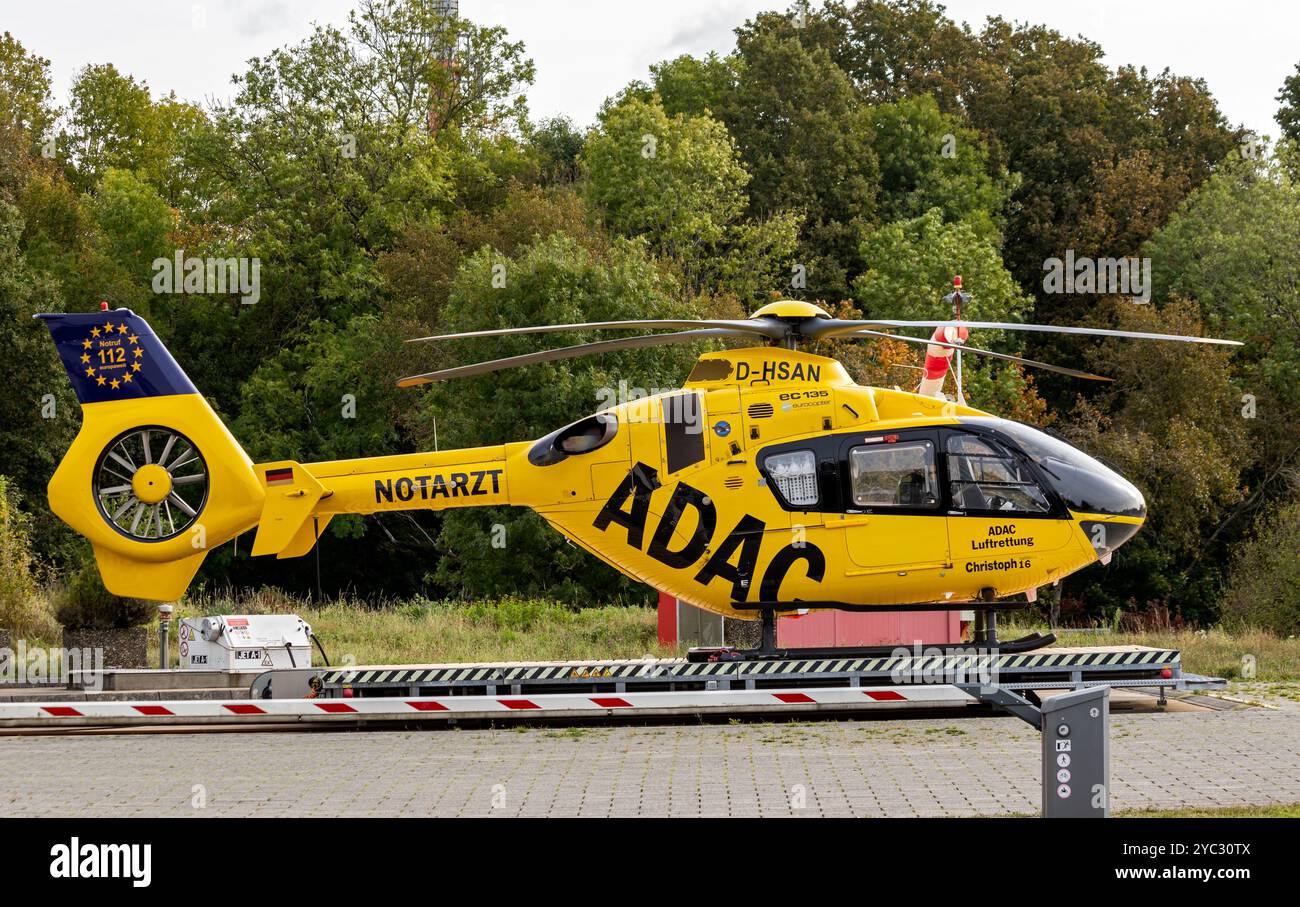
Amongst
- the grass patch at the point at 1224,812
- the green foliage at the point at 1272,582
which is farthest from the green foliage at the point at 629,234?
the grass patch at the point at 1224,812

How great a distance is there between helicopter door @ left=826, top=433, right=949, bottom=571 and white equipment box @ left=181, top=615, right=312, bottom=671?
288 inches

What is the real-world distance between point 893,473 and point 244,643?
8.59m

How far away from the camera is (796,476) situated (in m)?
16.9

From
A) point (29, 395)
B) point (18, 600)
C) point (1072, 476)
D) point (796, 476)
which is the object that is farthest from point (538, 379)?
point (1072, 476)

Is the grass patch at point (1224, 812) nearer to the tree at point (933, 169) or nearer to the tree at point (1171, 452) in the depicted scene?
the tree at point (1171, 452)

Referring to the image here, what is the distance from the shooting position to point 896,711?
18.1 metres

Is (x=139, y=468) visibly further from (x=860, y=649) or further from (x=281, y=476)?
(x=860, y=649)

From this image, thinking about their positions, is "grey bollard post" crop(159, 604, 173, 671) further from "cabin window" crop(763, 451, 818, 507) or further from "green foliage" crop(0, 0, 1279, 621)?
"green foliage" crop(0, 0, 1279, 621)

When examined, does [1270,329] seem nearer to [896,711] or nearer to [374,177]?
[374,177]

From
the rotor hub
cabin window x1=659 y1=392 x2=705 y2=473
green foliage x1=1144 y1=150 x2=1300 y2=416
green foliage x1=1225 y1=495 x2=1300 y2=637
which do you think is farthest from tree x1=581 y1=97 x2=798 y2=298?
the rotor hub

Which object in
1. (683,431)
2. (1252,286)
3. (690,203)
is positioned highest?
(690,203)

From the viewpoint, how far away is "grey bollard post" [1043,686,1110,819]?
871 centimetres
